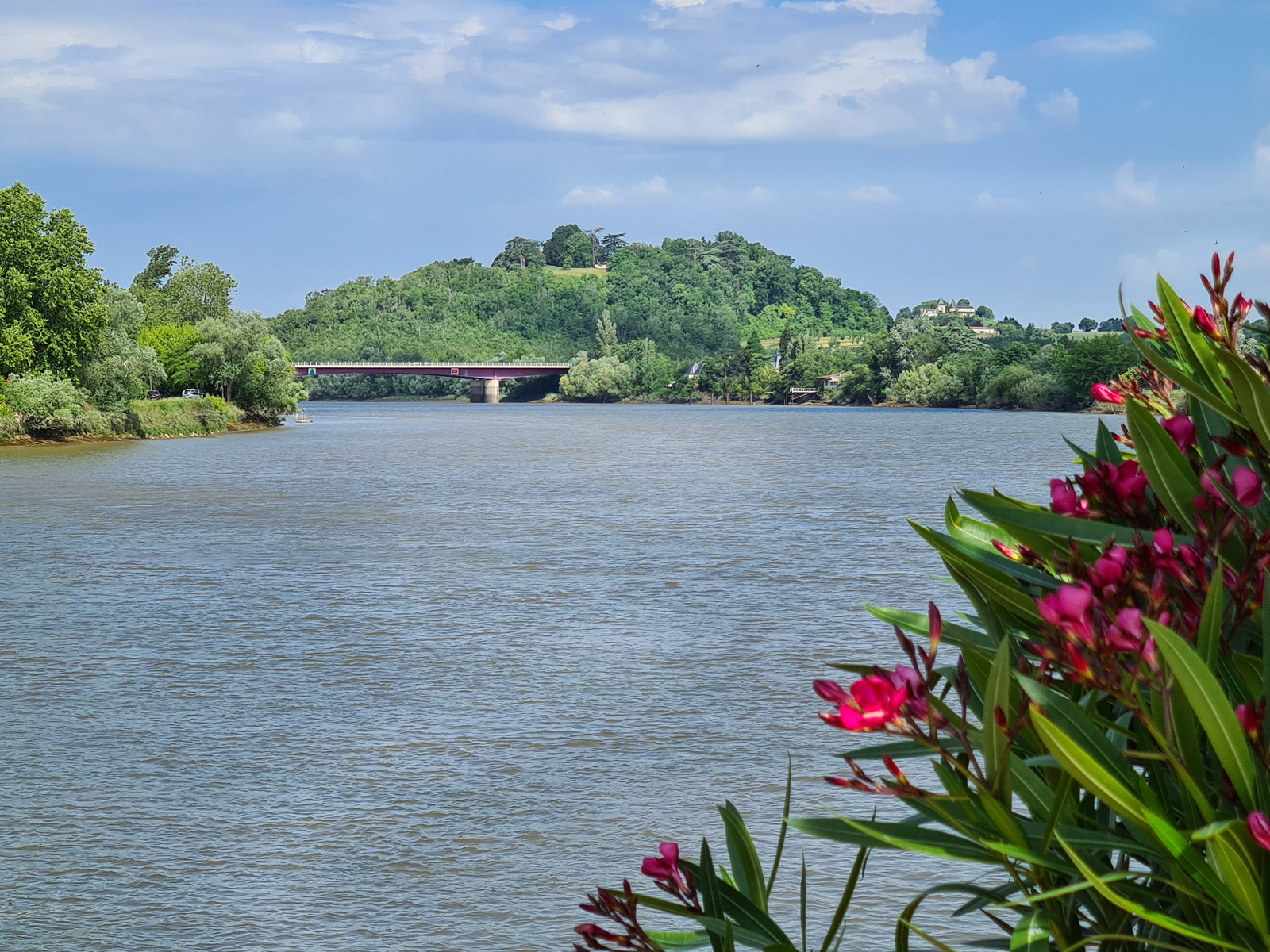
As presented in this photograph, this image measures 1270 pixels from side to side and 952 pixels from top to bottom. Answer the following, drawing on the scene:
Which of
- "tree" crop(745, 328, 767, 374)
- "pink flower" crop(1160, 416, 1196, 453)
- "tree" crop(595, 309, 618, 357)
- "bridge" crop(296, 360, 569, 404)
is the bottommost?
"pink flower" crop(1160, 416, 1196, 453)

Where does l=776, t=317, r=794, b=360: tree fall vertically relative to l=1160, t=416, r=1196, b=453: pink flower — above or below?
above

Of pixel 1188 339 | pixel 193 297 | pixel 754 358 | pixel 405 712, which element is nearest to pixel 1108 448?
pixel 1188 339

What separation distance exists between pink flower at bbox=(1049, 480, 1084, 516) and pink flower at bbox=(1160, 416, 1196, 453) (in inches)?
8.3

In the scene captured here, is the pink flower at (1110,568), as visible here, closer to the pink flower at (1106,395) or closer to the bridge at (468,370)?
the pink flower at (1106,395)

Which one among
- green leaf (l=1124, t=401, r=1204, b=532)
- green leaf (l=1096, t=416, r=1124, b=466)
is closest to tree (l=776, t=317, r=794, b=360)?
green leaf (l=1096, t=416, r=1124, b=466)

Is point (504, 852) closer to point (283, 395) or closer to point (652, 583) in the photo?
point (652, 583)

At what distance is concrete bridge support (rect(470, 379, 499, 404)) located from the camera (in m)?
140

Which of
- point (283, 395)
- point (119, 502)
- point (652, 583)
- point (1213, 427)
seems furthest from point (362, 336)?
point (1213, 427)

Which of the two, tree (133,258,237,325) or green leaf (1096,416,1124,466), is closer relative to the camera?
green leaf (1096,416,1124,466)

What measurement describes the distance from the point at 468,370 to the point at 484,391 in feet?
47.3

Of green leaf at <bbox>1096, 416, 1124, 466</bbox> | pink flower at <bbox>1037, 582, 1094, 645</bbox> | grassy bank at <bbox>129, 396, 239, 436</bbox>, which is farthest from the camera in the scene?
grassy bank at <bbox>129, 396, 239, 436</bbox>

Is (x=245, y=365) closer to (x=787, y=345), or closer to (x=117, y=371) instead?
(x=117, y=371)

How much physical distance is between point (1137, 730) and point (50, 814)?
5176mm

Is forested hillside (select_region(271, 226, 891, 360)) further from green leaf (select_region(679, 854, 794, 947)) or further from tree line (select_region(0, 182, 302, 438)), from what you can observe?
green leaf (select_region(679, 854, 794, 947))
